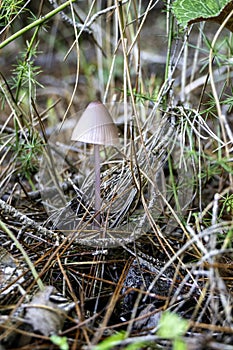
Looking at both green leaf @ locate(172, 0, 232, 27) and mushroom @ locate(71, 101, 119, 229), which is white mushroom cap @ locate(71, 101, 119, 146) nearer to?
mushroom @ locate(71, 101, 119, 229)

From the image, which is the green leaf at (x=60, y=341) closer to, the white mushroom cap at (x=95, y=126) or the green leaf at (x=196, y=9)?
the white mushroom cap at (x=95, y=126)

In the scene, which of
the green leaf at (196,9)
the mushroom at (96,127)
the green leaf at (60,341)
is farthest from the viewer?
the mushroom at (96,127)

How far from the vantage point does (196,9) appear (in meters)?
1.22

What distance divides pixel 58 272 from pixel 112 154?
68 centimetres

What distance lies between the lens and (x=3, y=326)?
2.91 feet

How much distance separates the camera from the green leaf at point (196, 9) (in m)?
1.18

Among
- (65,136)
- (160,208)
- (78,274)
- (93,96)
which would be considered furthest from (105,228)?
(93,96)

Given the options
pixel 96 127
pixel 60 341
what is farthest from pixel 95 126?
pixel 60 341

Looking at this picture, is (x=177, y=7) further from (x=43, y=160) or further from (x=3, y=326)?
(x=3, y=326)

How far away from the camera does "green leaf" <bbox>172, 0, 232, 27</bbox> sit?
1184 mm

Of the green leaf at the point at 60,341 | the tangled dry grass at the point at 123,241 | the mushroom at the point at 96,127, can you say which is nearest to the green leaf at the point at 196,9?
the tangled dry grass at the point at 123,241

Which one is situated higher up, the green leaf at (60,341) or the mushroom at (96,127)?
the mushroom at (96,127)

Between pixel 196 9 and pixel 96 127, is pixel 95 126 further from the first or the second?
pixel 196 9

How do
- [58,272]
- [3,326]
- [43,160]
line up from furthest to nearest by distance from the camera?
1. [43,160]
2. [58,272]
3. [3,326]
